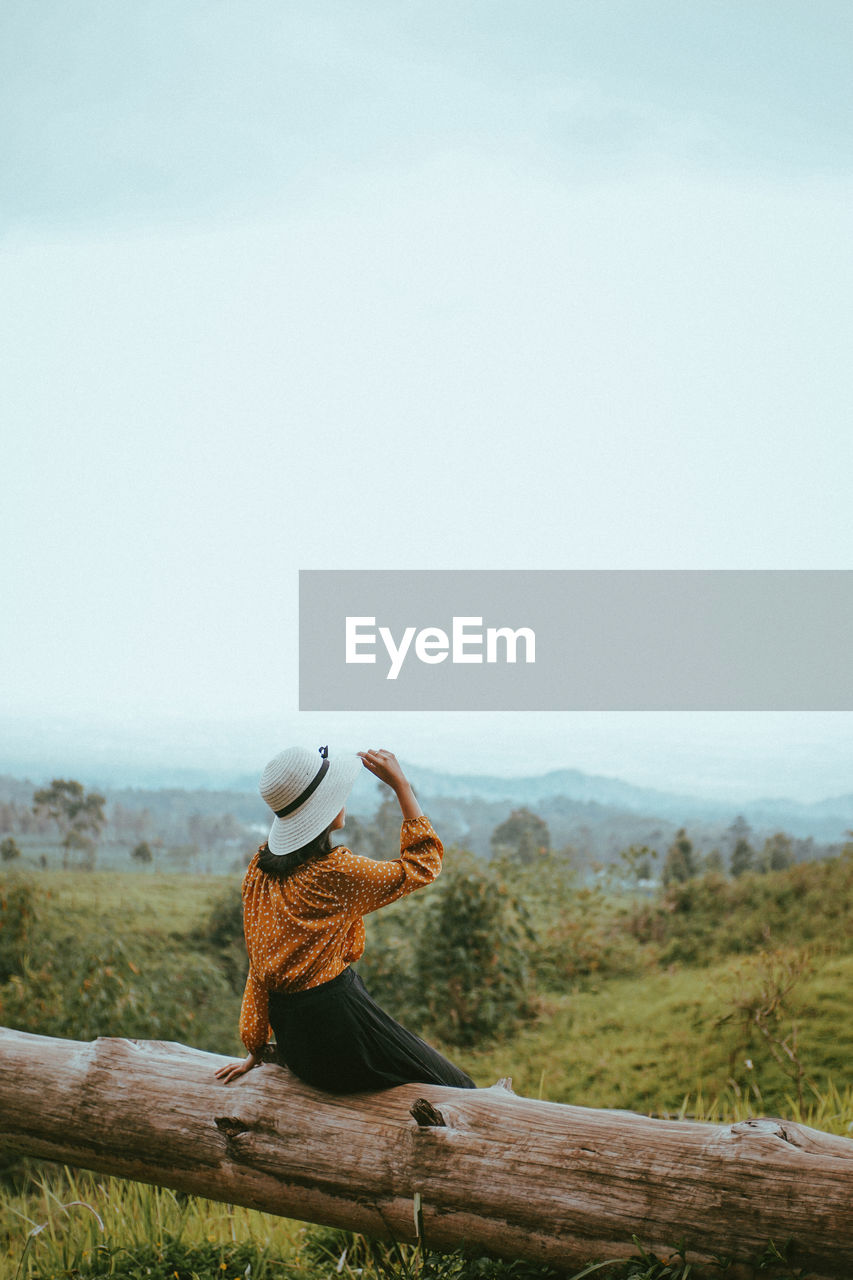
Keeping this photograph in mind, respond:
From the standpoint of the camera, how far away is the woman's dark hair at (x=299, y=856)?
2498 millimetres

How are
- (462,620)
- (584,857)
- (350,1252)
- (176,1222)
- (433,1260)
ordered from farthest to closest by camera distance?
(584,857) < (462,620) < (176,1222) < (350,1252) < (433,1260)

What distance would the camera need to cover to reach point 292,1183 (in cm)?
249

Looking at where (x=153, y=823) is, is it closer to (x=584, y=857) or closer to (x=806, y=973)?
(x=584, y=857)

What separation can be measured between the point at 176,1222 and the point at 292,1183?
111 cm

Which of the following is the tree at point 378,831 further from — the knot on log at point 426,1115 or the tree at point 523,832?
the knot on log at point 426,1115

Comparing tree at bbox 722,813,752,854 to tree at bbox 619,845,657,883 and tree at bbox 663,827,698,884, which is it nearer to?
tree at bbox 663,827,698,884

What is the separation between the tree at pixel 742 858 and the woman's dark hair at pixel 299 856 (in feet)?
18.2

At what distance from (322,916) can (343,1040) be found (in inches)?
11.7

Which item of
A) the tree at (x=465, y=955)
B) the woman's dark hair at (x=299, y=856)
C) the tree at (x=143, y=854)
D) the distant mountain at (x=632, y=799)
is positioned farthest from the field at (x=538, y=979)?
the woman's dark hair at (x=299, y=856)

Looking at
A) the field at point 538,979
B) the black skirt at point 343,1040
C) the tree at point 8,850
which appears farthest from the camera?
the tree at point 8,850

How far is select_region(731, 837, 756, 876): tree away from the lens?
24.3 feet

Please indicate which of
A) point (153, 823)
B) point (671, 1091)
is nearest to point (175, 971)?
point (153, 823)

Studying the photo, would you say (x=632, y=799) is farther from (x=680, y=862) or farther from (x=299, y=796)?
(x=299, y=796)

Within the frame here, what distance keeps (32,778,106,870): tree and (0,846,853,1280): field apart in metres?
0.29
